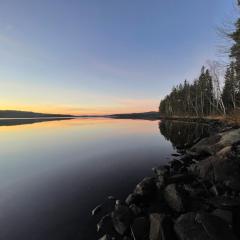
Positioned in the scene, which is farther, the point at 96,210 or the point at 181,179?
the point at 181,179

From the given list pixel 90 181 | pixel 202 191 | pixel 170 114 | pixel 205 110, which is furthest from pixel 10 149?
pixel 170 114

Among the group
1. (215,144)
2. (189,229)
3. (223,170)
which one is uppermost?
(215,144)

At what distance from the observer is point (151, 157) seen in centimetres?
1650

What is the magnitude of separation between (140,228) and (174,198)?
6.75ft

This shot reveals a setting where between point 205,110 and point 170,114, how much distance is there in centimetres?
3081

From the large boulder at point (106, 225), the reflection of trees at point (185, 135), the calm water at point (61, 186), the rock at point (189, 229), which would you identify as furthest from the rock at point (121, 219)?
the reflection of trees at point (185, 135)

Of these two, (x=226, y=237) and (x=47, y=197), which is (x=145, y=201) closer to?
(x=226, y=237)

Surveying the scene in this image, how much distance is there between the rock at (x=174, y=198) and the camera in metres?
7.27

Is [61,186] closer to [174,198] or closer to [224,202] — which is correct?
[174,198]

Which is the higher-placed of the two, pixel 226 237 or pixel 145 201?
pixel 226 237

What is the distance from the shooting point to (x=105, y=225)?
6918mm

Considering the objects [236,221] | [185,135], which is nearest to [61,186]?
[236,221]

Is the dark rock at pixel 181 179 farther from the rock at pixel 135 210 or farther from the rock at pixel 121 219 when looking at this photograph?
the rock at pixel 121 219

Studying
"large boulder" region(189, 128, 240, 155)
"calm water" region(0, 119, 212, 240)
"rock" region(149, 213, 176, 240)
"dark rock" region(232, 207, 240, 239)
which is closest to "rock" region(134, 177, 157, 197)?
"calm water" region(0, 119, 212, 240)
